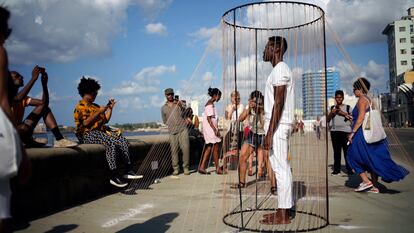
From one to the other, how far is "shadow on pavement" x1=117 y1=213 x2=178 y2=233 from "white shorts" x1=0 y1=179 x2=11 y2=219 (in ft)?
7.65

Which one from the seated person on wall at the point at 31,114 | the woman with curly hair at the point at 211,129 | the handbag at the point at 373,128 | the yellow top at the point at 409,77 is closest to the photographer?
the seated person on wall at the point at 31,114

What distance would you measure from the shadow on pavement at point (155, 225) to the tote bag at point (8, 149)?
2479 mm

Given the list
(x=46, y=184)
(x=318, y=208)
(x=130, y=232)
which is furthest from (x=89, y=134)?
(x=318, y=208)

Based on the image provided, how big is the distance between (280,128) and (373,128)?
9.36 feet

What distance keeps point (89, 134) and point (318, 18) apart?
4.20 m

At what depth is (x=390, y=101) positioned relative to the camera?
327 feet

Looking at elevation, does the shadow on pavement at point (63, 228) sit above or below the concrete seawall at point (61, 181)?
below

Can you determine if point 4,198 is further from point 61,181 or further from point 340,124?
point 340,124

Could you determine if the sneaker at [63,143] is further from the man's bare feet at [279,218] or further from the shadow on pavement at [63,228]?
the man's bare feet at [279,218]

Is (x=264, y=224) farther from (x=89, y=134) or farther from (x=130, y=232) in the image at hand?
(x=89, y=134)

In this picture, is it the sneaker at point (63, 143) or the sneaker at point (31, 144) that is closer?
the sneaker at point (31, 144)

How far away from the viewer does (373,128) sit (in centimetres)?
668

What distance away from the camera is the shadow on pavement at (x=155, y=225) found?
4598mm

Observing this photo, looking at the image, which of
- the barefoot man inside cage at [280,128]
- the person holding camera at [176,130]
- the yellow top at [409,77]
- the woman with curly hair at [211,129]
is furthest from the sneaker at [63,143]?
the yellow top at [409,77]
